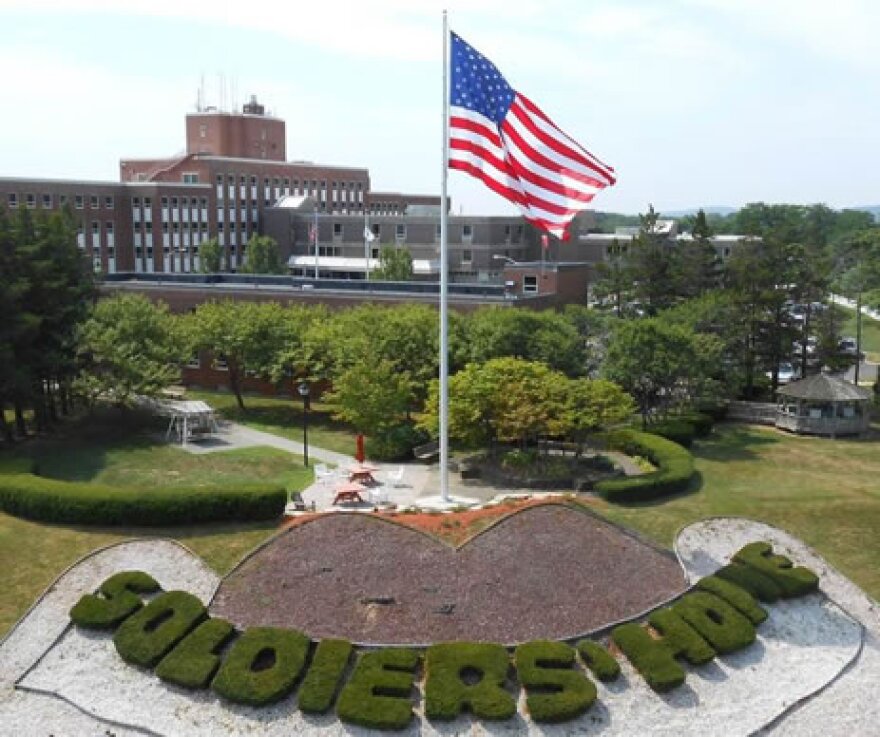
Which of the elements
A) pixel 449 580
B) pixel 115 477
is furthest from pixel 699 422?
pixel 115 477

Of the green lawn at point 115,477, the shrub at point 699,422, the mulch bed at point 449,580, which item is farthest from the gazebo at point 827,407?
the green lawn at point 115,477

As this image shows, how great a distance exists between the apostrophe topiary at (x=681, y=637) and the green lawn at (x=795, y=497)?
490cm

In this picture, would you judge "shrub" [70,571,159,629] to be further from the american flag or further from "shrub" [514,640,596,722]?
the american flag

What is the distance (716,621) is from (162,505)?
1536cm

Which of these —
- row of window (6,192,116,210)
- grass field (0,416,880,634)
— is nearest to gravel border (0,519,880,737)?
grass field (0,416,880,634)

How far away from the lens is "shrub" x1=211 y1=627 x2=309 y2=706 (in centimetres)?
1988

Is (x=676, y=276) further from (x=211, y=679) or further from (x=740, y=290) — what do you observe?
(x=211, y=679)

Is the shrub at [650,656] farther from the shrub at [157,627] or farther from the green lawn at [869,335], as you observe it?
the green lawn at [869,335]

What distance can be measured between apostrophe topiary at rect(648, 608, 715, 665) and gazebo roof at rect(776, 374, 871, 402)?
23.7 m

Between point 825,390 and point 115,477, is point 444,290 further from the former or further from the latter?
point 825,390

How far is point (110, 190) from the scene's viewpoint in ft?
289

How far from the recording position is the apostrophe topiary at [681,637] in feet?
70.1

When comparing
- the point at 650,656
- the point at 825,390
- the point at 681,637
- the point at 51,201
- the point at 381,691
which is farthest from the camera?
the point at 51,201

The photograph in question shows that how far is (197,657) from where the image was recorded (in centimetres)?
2091
